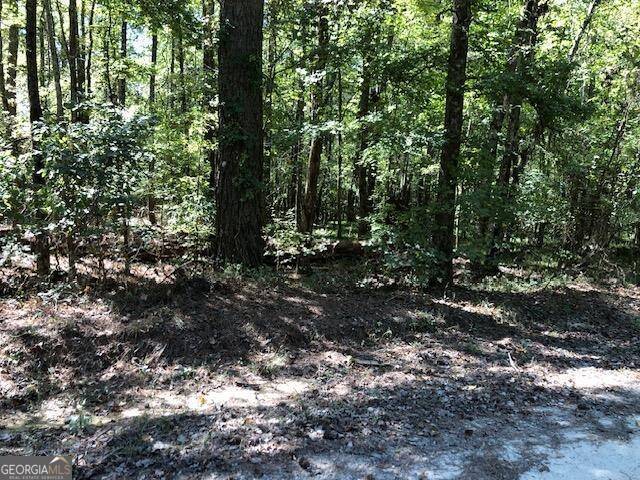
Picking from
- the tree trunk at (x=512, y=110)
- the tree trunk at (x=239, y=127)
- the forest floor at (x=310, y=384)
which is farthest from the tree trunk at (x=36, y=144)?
the tree trunk at (x=512, y=110)

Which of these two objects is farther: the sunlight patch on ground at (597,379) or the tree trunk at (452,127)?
the tree trunk at (452,127)

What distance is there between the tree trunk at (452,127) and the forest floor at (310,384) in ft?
4.34

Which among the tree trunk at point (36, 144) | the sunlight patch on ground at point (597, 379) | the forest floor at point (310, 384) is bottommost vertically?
the sunlight patch on ground at point (597, 379)

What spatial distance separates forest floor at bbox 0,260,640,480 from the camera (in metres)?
3.66

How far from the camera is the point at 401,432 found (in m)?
4.09

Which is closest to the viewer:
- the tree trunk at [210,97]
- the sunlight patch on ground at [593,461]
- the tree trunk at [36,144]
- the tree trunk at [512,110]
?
the sunlight patch on ground at [593,461]

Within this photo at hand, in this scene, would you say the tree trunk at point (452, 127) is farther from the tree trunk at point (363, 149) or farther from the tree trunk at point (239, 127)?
the tree trunk at point (239, 127)

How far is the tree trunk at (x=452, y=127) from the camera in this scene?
8203mm

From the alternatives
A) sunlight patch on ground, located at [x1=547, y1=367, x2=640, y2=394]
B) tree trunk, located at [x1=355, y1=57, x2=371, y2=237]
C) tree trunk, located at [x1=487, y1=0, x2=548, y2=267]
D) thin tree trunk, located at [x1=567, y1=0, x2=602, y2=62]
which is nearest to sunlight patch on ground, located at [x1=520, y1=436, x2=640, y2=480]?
sunlight patch on ground, located at [x1=547, y1=367, x2=640, y2=394]

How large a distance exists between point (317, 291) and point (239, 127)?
3289 mm

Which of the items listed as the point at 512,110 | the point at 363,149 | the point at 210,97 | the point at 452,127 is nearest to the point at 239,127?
the point at 210,97

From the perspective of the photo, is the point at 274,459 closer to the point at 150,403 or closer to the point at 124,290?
the point at 150,403

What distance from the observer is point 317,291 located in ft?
27.4

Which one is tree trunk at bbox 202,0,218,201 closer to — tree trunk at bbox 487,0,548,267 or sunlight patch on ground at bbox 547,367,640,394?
tree trunk at bbox 487,0,548,267
